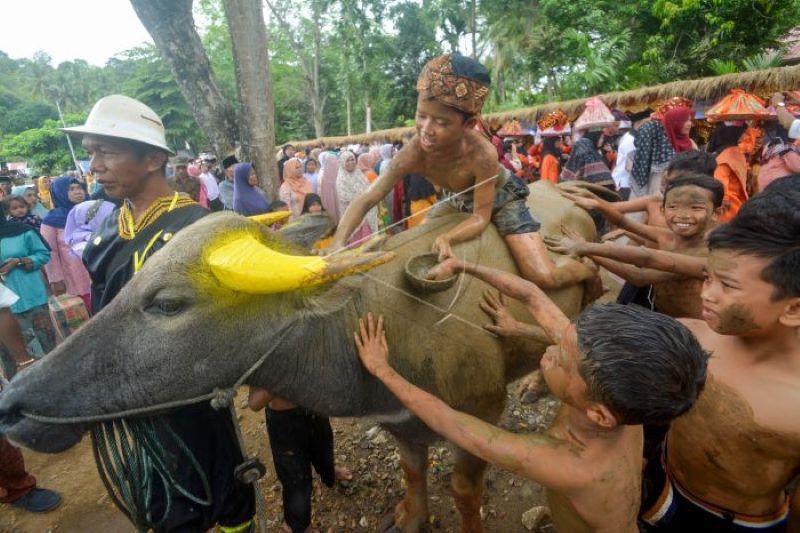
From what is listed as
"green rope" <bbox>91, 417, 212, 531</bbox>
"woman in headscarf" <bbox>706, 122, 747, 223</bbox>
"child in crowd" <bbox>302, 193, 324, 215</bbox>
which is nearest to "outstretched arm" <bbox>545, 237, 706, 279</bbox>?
"green rope" <bbox>91, 417, 212, 531</bbox>

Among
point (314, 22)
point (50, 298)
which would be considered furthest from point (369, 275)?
point (314, 22)

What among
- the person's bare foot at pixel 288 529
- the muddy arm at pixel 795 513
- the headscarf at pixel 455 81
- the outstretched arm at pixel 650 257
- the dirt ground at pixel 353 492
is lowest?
the dirt ground at pixel 353 492

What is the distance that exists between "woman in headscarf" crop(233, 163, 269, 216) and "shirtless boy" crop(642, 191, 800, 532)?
478 centimetres

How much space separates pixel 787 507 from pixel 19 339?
6601 mm

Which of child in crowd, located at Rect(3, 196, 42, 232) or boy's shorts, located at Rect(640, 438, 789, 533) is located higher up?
child in crowd, located at Rect(3, 196, 42, 232)

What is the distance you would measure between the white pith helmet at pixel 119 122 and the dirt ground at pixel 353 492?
8.73 ft

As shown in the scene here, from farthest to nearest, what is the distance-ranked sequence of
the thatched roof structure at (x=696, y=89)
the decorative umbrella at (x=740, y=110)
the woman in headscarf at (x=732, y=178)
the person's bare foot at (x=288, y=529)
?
the thatched roof structure at (x=696, y=89)
the decorative umbrella at (x=740, y=110)
the woman in headscarf at (x=732, y=178)
the person's bare foot at (x=288, y=529)

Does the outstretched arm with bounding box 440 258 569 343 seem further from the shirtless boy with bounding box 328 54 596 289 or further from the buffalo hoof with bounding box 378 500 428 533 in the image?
the buffalo hoof with bounding box 378 500 428 533

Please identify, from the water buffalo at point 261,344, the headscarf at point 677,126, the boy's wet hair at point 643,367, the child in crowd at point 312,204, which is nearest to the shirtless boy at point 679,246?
the water buffalo at point 261,344

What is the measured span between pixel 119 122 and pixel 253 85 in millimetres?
3117

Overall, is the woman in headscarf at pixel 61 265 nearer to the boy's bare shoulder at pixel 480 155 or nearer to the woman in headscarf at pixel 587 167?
the boy's bare shoulder at pixel 480 155

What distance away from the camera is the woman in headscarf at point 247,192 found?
5.18m

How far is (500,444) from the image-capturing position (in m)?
1.54

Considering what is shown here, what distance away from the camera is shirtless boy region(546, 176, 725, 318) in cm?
254
